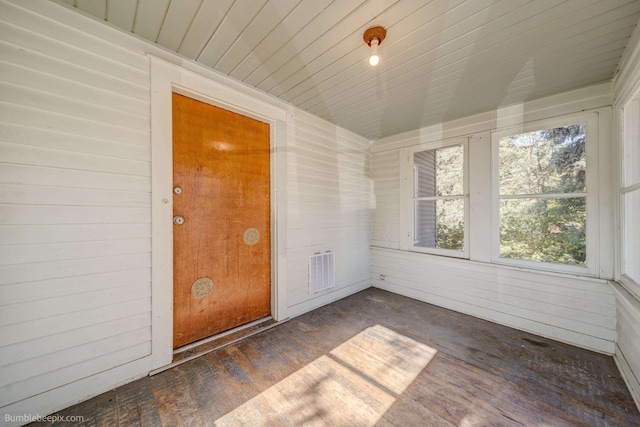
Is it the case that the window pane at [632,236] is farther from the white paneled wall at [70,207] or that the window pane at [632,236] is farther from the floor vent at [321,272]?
the white paneled wall at [70,207]

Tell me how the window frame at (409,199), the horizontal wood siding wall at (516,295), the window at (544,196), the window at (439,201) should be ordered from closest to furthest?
the horizontal wood siding wall at (516,295), the window at (544,196), the window at (439,201), the window frame at (409,199)

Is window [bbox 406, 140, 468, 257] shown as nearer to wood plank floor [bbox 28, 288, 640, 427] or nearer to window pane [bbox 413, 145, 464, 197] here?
window pane [bbox 413, 145, 464, 197]

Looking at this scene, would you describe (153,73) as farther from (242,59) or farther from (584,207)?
(584,207)

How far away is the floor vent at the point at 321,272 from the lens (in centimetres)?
297

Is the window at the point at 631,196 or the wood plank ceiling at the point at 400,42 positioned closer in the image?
the wood plank ceiling at the point at 400,42

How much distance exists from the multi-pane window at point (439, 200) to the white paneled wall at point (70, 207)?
10.7ft

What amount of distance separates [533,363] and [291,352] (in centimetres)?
211

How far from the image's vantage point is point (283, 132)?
8.91ft

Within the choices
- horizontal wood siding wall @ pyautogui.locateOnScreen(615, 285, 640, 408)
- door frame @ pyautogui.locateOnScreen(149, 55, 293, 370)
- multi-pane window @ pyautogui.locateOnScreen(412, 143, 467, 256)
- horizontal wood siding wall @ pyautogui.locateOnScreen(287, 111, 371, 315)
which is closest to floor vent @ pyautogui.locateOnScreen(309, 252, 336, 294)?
horizontal wood siding wall @ pyautogui.locateOnScreen(287, 111, 371, 315)

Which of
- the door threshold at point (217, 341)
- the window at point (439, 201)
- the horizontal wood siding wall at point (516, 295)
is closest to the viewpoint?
the door threshold at point (217, 341)

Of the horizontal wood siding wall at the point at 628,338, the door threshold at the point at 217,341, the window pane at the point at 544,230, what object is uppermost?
the window pane at the point at 544,230

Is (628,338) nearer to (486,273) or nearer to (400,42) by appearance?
(486,273)

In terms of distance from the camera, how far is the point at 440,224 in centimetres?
332

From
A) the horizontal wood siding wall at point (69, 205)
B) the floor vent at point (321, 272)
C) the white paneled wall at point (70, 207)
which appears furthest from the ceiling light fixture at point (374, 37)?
the floor vent at point (321, 272)
